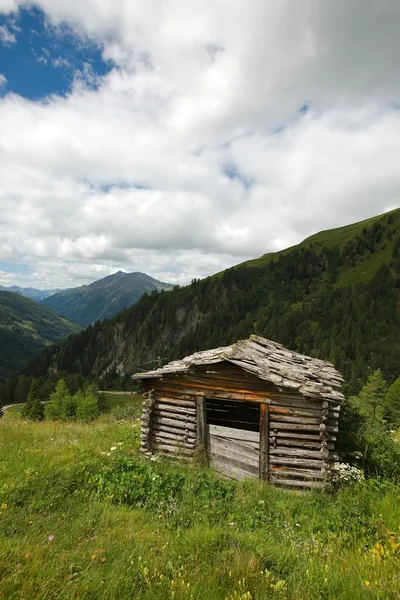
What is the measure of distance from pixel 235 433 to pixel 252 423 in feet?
2.69

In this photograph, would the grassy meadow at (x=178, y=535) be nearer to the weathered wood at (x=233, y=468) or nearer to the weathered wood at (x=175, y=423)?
the weathered wood at (x=233, y=468)

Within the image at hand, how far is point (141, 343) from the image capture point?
7077 inches

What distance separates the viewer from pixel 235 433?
11383mm

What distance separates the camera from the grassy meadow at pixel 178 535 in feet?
13.6

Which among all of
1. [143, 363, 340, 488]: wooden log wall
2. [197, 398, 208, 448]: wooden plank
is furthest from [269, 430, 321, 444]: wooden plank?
[197, 398, 208, 448]: wooden plank

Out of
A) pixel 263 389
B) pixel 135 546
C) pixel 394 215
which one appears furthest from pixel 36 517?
pixel 394 215

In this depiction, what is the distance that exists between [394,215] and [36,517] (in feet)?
723

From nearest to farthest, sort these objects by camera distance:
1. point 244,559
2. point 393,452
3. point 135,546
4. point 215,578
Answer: point 215,578 → point 244,559 → point 135,546 → point 393,452

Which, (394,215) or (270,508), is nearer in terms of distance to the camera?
(270,508)

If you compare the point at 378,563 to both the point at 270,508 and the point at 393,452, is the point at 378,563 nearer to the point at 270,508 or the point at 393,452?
the point at 270,508

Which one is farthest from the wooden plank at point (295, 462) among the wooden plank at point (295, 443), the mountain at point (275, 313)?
the mountain at point (275, 313)

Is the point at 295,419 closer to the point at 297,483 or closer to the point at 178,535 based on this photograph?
the point at 297,483

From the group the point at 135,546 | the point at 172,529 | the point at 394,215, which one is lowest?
the point at 172,529

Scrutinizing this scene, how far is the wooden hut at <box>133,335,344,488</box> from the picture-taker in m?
10.2
